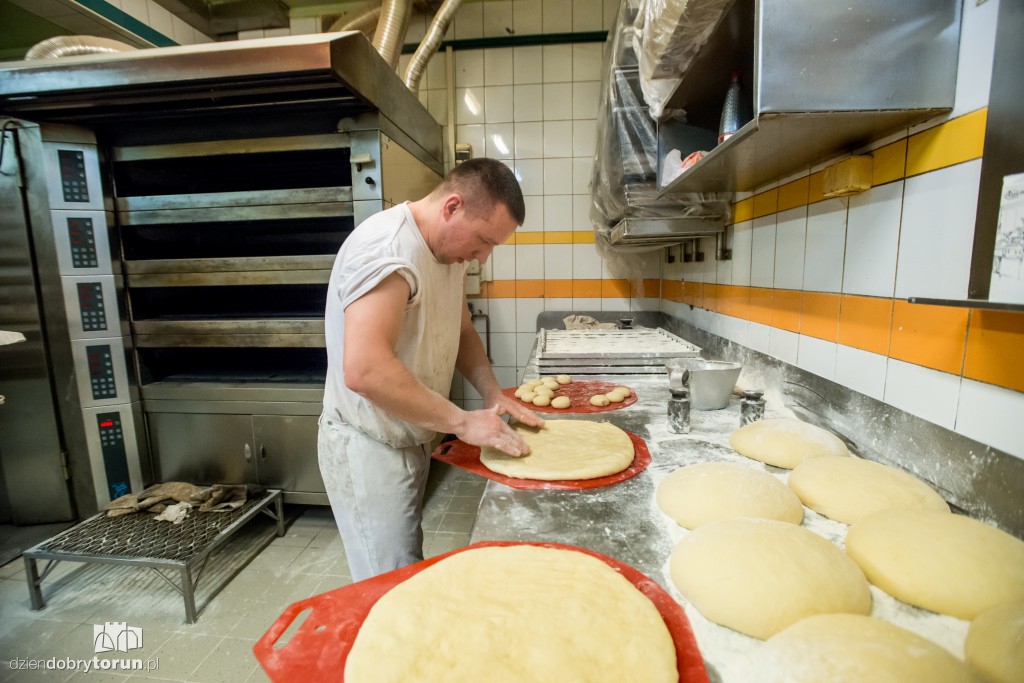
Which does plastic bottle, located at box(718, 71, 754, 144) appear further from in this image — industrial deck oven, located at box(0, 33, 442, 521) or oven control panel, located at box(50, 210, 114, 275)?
oven control panel, located at box(50, 210, 114, 275)

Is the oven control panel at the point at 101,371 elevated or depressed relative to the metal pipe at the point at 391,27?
depressed

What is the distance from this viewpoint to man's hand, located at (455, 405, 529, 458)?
3.88 ft

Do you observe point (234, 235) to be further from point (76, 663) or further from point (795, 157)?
point (795, 157)

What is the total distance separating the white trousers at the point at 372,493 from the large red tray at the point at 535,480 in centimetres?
23

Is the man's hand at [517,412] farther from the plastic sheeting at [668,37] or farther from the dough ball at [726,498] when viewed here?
the plastic sheeting at [668,37]

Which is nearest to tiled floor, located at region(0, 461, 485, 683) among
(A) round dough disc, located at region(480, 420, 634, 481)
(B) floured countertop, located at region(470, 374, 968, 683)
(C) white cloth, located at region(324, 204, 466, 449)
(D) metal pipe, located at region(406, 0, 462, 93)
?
(C) white cloth, located at region(324, 204, 466, 449)

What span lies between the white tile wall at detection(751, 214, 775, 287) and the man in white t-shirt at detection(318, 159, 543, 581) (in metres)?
1.01

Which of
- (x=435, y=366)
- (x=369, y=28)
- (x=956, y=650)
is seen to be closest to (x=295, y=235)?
(x=369, y=28)

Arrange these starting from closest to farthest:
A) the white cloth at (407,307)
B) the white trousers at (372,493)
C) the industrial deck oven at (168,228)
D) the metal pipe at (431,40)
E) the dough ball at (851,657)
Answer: the dough ball at (851,657) → the white cloth at (407,307) → the white trousers at (372,493) → the industrial deck oven at (168,228) → the metal pipe at (431,40)

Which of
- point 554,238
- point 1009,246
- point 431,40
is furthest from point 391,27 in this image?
→ point 1009,246

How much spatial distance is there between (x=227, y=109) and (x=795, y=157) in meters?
2.38

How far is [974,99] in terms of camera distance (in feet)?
2.85

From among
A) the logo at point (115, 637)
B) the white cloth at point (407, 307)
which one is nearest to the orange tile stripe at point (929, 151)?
the white cloth at point (407, 307)

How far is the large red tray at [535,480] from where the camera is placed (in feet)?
3.45
